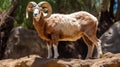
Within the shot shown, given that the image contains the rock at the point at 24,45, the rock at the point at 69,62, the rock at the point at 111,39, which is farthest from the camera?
the rock at the point at 24,45

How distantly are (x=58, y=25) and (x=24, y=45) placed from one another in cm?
354

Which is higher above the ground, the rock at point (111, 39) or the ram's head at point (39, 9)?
the ram's head at point (39, 9)

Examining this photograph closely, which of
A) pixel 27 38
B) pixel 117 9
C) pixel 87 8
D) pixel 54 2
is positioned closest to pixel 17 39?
pixel 27 38

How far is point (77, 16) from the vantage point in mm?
11078

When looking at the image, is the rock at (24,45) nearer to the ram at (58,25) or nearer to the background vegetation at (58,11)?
the background vegetation at (58,11)

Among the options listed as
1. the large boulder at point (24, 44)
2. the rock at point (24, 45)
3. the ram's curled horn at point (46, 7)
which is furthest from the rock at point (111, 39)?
the ram's curled horn at point (46, 7)

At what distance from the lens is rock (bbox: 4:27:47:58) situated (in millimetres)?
13867

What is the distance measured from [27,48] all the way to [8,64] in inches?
122

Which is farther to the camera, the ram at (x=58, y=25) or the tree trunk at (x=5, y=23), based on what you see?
the tree trunk at (x=5, y=23)

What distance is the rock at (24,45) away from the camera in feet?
45.5

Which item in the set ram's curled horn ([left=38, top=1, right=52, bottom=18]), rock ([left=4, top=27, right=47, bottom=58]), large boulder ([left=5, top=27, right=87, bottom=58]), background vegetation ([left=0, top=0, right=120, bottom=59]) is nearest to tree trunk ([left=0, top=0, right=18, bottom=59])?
background vegetation ([left=0, top=0, right=120, bottom=59])

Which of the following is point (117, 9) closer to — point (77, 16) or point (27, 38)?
point (27, 38)

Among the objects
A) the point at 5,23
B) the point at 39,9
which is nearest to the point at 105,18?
the point at 5,23

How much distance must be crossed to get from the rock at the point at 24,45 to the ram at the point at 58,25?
10.3 feet
